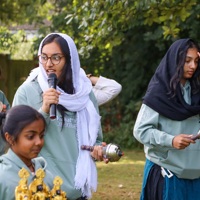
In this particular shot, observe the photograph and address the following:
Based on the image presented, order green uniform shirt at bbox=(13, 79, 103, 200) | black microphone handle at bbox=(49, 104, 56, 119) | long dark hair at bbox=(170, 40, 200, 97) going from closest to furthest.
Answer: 1. black microphone handle at bbox=(49, 104, 56, 119)
2. green uniform shirt at bbox=(13, 79, 103, 200)
3. long dark hair at bbox=(170, 40, 200, 97)

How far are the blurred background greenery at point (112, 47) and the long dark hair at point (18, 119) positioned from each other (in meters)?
4.57

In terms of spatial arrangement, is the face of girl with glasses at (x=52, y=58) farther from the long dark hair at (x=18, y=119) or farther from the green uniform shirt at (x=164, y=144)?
the green uniform shirt at (x=164, y=144)

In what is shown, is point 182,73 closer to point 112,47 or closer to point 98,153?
point 98,153

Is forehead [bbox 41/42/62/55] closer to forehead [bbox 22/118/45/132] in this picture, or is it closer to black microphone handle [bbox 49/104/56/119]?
black microphone handle [bbox 49/104/56/119]

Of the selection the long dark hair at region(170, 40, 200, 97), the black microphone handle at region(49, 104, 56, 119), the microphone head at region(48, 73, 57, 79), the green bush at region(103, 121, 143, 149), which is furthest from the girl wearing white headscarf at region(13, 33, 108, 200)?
the green bush at region(103, 121, 143, 149)

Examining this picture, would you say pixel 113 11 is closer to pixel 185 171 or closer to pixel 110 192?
pixel 110 192

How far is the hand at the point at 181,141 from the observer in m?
3.87

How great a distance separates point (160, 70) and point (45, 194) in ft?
6.47

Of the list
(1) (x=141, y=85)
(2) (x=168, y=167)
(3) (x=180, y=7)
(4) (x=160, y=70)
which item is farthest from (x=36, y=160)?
(1) (x=141, y=85)

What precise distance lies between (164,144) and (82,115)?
0.80 m

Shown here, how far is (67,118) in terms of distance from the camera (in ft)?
11.8

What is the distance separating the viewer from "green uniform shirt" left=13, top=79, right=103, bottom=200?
346cm

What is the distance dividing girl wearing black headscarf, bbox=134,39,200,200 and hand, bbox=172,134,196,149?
11 centimetres

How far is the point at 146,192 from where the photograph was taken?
4.45 metres
